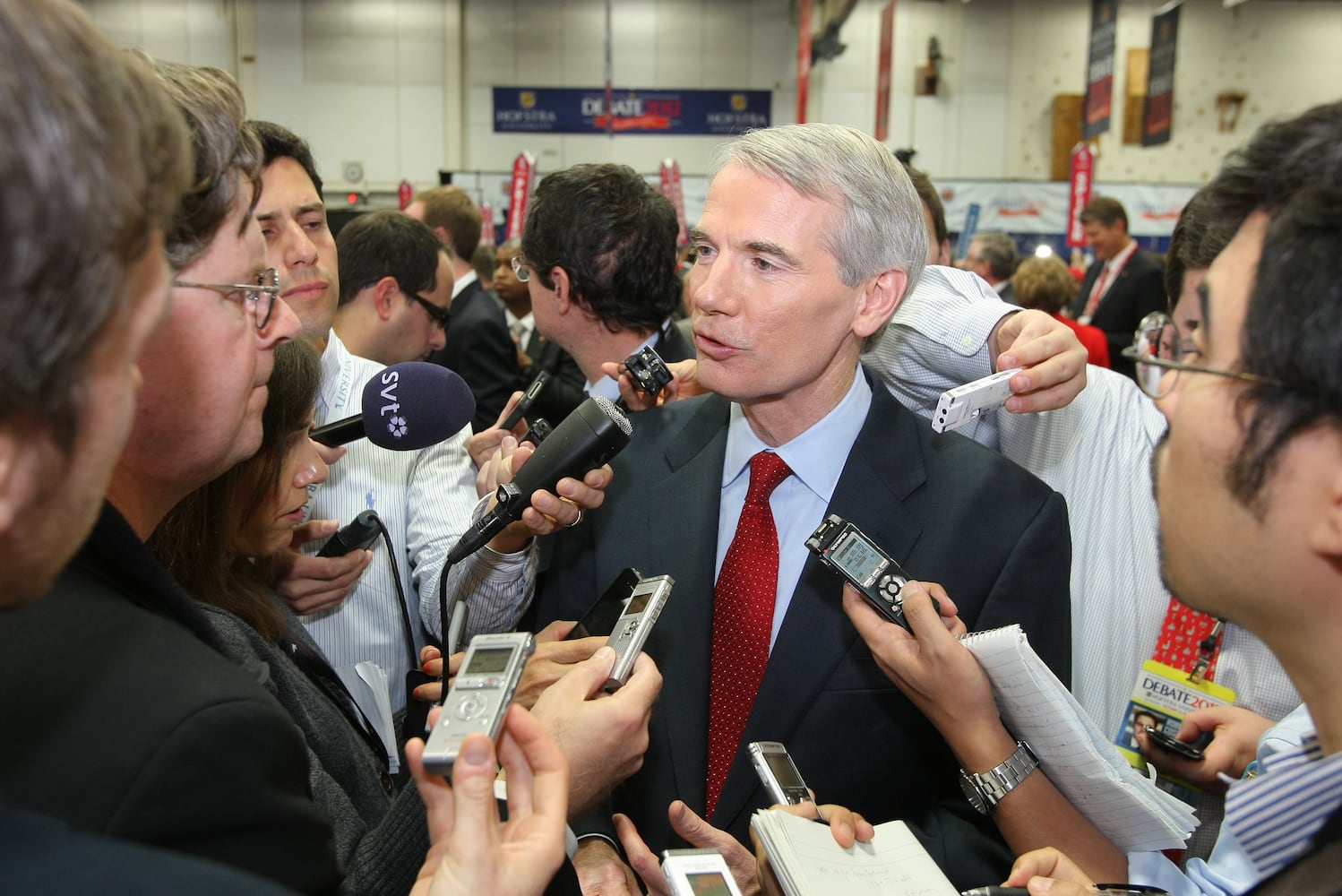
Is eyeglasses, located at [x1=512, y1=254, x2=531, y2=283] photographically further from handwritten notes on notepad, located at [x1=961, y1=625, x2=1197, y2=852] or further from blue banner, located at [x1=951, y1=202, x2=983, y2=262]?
blue banner, located at [x1=951, y1=202, x2=983, y2=262]

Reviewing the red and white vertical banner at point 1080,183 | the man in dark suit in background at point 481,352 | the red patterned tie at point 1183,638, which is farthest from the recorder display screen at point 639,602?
the red and white vertical banner at point 1080,183

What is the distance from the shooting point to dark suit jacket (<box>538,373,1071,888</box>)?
5.20ft

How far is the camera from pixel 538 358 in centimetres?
533

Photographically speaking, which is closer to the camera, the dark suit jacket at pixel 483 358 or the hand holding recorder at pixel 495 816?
the hand holding recorder at pixel 495 816

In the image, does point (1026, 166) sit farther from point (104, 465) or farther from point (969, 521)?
point (104, 465)

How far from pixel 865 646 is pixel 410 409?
87 cm

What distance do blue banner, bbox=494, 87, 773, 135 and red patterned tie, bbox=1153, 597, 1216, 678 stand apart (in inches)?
543

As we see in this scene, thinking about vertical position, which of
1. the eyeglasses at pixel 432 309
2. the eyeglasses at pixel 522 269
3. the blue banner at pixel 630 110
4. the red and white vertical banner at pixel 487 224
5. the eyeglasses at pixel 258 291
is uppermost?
the blue banner at pixel 630 110

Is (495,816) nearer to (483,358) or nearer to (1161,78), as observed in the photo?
(483,358)

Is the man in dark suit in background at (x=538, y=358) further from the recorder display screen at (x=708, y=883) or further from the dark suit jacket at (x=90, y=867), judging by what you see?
the dark suit jacket at (x=90, y=867)

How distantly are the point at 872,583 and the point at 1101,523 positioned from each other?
0.79 m

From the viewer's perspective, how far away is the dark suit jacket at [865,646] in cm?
158

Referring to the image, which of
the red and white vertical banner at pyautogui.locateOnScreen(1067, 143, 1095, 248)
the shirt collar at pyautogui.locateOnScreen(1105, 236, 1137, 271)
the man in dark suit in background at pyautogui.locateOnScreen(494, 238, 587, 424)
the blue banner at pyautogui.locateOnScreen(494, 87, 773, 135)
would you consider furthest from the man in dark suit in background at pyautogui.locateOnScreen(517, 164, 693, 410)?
the blue banner at pyautogui.locateOnScreen(494, 87, 773, 135)

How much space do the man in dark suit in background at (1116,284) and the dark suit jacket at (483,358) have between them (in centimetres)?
364
